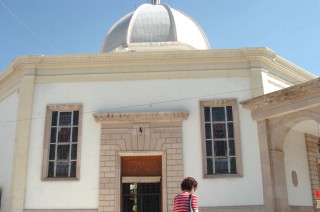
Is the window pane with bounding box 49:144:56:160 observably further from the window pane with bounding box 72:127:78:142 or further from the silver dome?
the silver dome

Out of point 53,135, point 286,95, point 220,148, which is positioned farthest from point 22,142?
point 286,95

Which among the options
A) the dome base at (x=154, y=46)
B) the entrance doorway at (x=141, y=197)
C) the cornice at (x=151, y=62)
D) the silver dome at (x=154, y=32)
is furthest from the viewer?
the silver dome at (x=154, y=32)

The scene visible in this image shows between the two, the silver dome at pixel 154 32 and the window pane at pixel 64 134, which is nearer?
the window pane at pixel 64 134

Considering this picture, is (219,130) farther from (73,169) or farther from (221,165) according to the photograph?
(73,169)

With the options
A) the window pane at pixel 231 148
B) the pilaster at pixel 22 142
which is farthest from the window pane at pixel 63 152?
the window pane at pixel 231 148

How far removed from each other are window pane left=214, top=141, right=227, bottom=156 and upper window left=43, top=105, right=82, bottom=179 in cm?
458

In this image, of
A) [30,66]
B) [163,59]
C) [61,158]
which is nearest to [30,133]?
[61,158]

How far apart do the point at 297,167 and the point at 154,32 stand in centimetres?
779

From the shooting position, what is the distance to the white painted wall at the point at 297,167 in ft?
42.0

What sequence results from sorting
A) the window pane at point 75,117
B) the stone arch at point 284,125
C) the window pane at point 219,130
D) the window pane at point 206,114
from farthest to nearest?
the window pane at point 75,117 → the window pane at point 206,114 → the window pane at point 219,130 → the stone arch at point 284,125

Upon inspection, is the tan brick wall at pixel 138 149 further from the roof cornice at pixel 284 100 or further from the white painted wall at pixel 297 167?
the white painted wall at pixel 297 167

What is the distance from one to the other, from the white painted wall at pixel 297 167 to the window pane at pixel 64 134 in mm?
7229

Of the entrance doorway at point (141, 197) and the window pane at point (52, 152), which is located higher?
the window pane at point (52, 152)

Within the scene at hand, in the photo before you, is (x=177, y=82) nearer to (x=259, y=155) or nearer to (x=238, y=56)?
(x=238, y=56)
